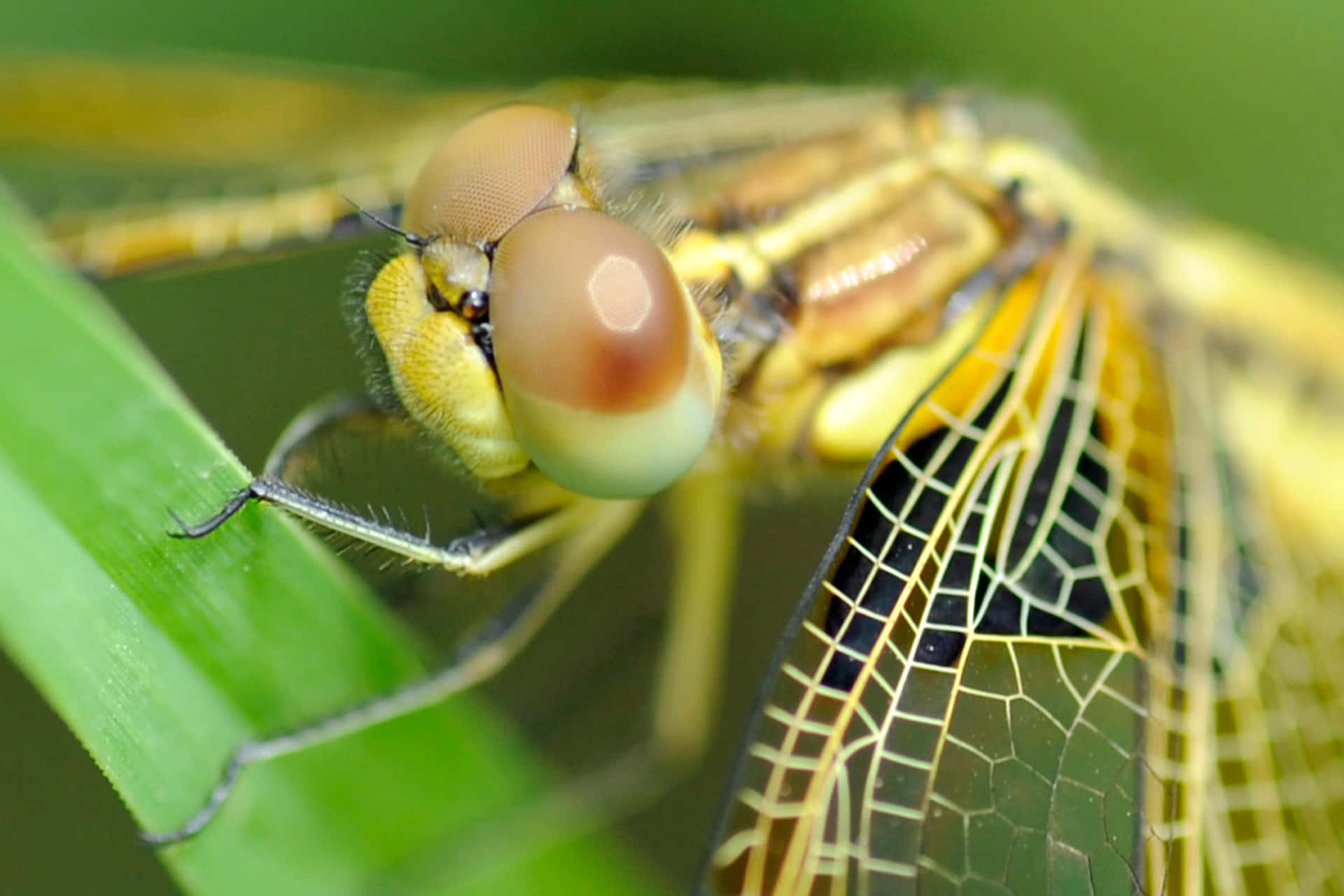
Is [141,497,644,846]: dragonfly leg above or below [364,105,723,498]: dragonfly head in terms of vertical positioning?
below

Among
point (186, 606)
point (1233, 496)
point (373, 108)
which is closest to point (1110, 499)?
point (1233, 496)

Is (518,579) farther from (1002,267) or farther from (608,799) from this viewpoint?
(1002,267)

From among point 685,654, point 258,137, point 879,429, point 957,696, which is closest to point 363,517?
point 957,696

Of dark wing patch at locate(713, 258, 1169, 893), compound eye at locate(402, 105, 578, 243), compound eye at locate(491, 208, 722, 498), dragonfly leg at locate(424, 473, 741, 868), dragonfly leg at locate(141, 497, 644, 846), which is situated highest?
compound eye at locate(402, 105, 578, 243)

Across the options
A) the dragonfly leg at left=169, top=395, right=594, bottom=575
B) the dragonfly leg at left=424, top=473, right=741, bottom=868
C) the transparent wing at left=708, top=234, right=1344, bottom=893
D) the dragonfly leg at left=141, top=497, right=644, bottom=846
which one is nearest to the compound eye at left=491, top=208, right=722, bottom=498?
the dragonfly leg at left=169, top=395, right=594, bottom=575

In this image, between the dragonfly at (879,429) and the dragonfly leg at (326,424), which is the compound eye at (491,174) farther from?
the dragonfly leg at (326,424)

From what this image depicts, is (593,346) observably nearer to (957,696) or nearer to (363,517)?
(363,517)

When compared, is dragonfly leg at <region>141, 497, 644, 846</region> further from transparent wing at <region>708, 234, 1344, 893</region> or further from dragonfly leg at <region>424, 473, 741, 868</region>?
transparent wing at <region>708, 234, 1344, 893</region>
